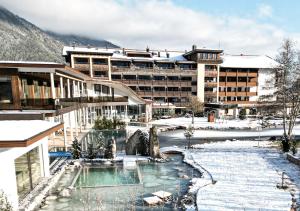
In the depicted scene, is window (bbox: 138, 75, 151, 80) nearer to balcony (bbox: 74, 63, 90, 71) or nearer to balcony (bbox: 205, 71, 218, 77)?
balcony (bbox: 74, 63, 90, 71)

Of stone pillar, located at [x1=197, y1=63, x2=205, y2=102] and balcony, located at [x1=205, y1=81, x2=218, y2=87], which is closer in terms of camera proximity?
stone pillar, located at [x1=197, y1=63, x2=205, y2=102]

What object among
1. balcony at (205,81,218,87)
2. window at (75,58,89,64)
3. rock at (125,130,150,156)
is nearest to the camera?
rock at (125,130,150,156)

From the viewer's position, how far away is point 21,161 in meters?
11.2

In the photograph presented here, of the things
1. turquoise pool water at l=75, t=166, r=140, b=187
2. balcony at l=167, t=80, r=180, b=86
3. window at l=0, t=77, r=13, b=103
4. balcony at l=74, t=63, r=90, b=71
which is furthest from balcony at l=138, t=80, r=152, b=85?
turquoise pool water at l=75, t=166, r=140, b=187

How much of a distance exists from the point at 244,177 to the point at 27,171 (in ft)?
41.9

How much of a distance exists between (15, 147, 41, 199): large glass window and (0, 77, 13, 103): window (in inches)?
276

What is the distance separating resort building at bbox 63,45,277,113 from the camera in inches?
1868

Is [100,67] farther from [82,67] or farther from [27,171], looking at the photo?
[27,171]

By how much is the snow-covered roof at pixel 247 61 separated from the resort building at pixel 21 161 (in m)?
52.0

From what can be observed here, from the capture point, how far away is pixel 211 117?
133 feet

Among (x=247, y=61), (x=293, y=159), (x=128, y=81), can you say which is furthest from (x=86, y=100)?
(x=247, y=61)

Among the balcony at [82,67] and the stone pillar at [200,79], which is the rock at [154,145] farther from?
the stone pillar at [200,79]

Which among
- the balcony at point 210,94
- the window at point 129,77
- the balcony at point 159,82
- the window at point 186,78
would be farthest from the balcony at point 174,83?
the window at point 129,77

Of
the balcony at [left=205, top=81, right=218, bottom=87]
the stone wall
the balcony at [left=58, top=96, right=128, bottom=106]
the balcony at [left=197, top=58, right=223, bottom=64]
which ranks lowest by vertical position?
the stone wall
